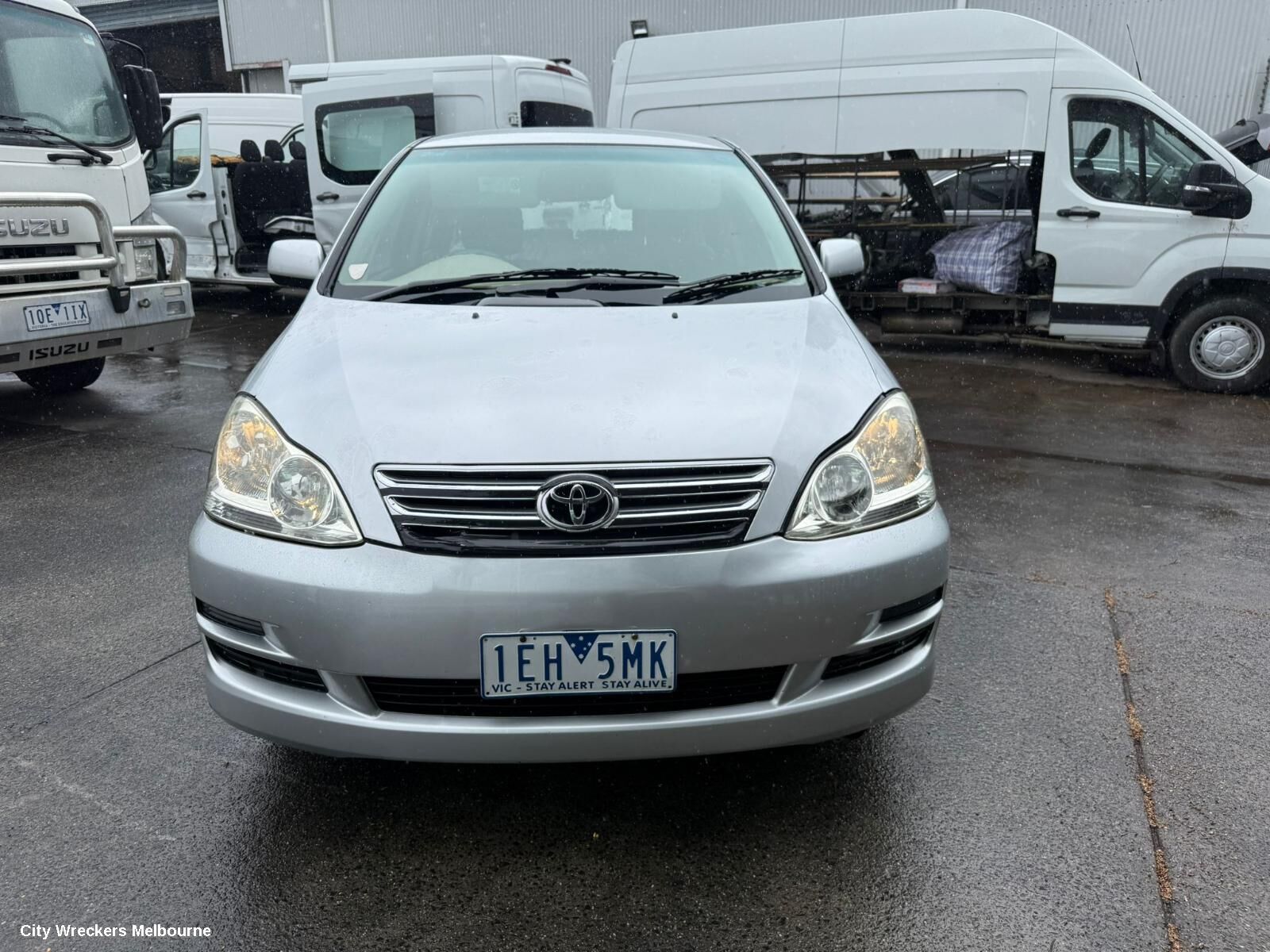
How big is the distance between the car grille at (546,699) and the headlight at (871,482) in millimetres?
318

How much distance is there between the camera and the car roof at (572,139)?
3.46 m

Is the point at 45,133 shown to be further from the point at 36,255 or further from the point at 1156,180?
the point at 1156,180

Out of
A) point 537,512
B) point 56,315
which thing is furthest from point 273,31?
point 537,512

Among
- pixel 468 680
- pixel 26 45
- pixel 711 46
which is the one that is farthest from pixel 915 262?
pixel 468 680

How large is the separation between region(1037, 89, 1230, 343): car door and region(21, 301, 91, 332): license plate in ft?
21.1

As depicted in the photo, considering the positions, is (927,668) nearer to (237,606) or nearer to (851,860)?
(851,860)

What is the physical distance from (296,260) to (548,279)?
112cm

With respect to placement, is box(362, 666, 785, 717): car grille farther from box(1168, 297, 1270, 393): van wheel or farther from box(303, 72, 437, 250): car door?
box(303, 72, 437, 250): car door

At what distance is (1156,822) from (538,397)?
1688mm

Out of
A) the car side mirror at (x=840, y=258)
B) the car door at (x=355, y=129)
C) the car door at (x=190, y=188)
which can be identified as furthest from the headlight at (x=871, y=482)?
the car door at (x=190, y=188)

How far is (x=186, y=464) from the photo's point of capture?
503cm

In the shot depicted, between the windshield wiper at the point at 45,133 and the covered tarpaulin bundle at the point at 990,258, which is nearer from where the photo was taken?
the windshield wiper at the point at 45,133

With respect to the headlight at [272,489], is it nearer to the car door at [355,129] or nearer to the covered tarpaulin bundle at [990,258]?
the covered tarpaulin bundle at [990,258]

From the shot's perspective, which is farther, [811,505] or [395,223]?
[395,223]
